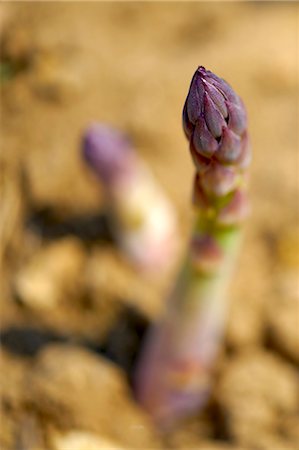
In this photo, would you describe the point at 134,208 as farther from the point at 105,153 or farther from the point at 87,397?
the point at 87,397

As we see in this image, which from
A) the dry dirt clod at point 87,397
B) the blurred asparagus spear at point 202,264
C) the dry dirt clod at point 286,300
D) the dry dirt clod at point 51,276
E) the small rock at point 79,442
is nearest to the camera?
the blurred asparagus spear at point 202,264

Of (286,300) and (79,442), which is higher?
(286,300)

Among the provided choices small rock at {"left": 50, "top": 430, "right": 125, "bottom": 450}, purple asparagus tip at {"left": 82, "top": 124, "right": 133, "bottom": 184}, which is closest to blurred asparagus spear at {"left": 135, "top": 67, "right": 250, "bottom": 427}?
small rock at {"left": 50, "top": 430, "right": 125, "bottom": 450}

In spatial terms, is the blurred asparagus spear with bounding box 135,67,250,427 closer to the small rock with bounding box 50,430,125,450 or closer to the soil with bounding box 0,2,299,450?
the soil with bounding box 0,2,299,450

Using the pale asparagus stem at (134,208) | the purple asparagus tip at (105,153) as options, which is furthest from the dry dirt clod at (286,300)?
the purple asparagus tip at (105,153)

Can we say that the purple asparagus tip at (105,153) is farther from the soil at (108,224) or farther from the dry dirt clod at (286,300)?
the dry dirt clod at (286,300)

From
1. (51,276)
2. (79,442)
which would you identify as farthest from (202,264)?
(51,276)

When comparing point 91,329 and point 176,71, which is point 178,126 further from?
point 91,329

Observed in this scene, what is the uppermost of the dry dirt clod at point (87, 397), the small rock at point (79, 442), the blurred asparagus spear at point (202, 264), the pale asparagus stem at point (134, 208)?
the pale asparagus stem at point (134, 208)
